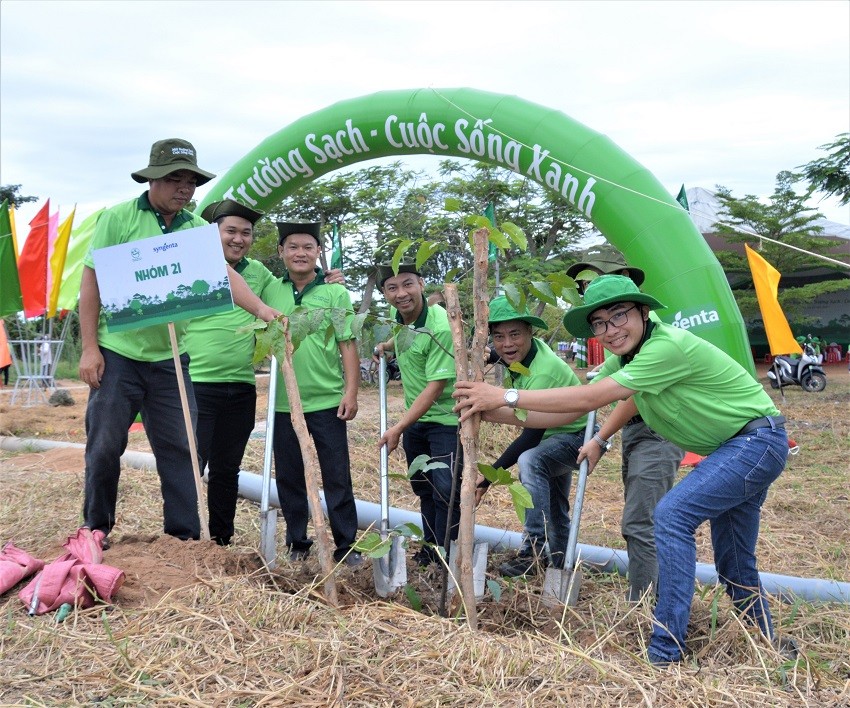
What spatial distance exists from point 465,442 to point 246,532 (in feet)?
7.94

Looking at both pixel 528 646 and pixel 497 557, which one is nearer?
pixel 528 646

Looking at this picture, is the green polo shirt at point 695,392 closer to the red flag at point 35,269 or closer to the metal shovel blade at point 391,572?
the metal shovel blade at point 391,572

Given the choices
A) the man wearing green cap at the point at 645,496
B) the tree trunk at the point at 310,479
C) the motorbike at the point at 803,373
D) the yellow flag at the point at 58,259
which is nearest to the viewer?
the tree trunk at the point at 310,479

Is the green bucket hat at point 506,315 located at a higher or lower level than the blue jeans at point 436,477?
higher

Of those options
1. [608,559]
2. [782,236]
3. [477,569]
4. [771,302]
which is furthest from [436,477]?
[782,236]

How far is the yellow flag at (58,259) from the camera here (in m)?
12.0

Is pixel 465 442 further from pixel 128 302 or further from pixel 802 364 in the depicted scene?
pixel 802 364

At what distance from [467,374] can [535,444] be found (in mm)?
1024

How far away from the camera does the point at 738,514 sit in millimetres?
2992

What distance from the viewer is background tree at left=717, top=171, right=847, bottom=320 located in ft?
55.5

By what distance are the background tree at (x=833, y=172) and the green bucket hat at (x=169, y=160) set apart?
430 inches

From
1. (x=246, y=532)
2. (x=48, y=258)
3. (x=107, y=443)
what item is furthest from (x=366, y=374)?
(x=107, y=443)

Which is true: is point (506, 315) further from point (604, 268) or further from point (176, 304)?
point (176, 304)

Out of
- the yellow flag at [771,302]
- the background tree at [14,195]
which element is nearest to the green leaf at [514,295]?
the yellow flag at [771,302]
